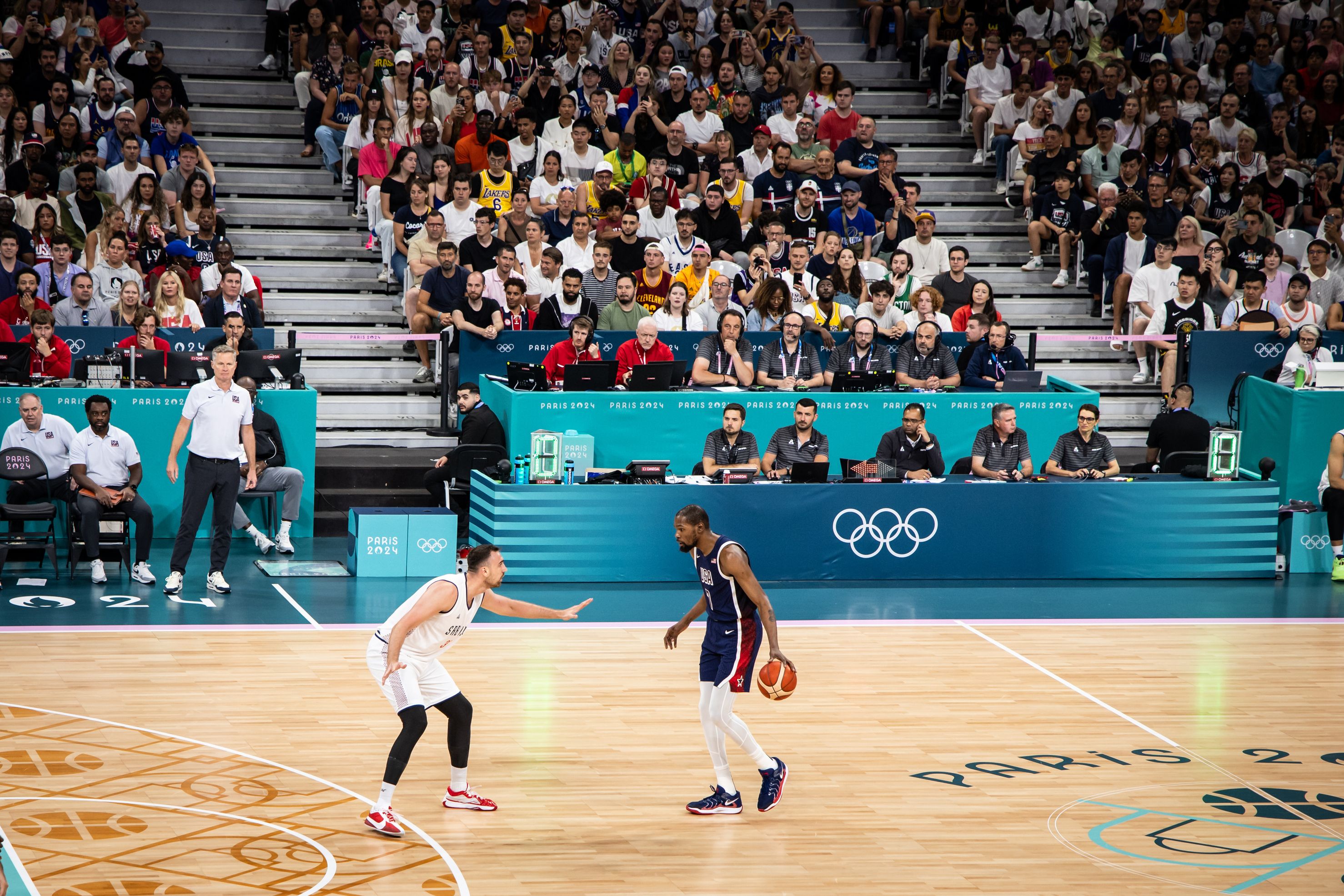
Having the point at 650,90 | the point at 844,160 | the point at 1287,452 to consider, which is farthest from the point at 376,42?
the point at 1287,452

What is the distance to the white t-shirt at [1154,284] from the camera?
1789cm

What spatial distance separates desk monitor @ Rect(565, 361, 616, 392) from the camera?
576 inches

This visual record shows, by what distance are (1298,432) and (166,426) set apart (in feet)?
36.7

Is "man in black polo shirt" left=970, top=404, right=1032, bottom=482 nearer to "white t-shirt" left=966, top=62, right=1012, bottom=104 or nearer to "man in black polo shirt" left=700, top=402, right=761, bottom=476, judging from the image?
"man in black polo shirt" left=700, top=402, right=761, bottom=476

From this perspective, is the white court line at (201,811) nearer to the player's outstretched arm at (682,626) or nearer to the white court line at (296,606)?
the player's outstretched arm at (682,626)

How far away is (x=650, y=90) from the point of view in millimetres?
19188

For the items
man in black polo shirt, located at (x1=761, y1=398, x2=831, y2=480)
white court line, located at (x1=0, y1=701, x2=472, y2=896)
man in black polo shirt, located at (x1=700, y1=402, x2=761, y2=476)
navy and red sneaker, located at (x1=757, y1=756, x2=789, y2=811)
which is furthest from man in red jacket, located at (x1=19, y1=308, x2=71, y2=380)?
navy and red sneaker, located at (x1=757, y1=756, x2=789, y2=811)

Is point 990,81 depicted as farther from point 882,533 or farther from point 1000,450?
point 882,533

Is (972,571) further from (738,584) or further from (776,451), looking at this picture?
(738,584)

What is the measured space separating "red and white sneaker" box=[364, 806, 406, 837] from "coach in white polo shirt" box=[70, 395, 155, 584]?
20.0 ft

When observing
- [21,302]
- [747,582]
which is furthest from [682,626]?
[21,302]

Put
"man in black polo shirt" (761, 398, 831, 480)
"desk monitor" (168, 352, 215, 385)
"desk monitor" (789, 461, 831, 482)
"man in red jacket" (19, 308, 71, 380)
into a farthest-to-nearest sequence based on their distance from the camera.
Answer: "desk monitor" (168, 352, 215, 385)
"man in red jacket" (19, 308, 71, 380)
"man in black polo shirt" (761, 398, 831, 480)
"desk monitor" (789, 461, 831, 482)

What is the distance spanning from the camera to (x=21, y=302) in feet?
50.0

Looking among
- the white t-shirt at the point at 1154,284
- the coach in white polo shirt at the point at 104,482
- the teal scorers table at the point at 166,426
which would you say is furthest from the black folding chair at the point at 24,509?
the white t-shirt at the point at 1154,284
